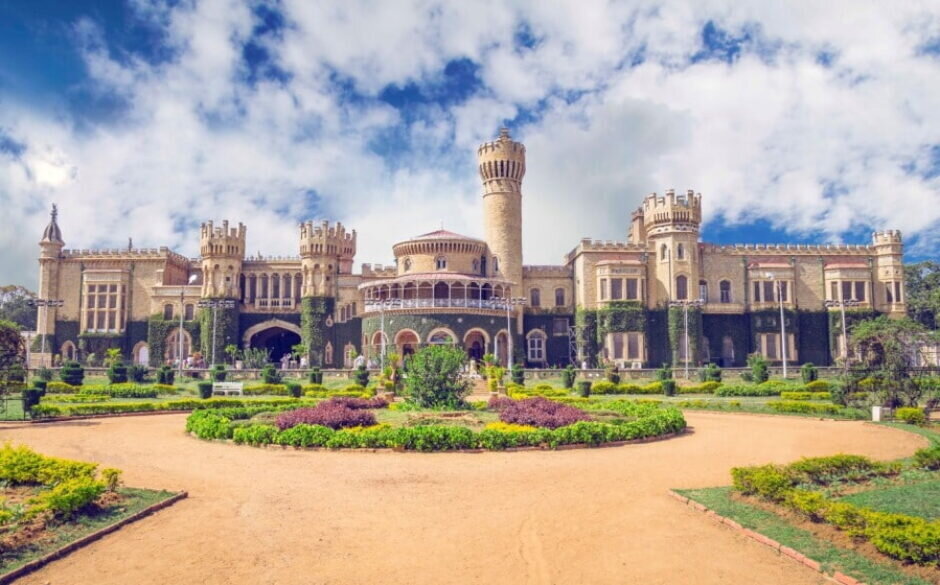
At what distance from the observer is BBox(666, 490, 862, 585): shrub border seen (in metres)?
7.93

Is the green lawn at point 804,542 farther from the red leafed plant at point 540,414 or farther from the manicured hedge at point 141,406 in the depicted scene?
the manicured hedge at point 141,406

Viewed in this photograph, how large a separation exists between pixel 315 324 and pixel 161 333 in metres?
12.5

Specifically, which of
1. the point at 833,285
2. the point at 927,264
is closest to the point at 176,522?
the point at 833,285

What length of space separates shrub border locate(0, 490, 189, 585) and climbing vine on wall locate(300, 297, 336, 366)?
4308 centimetres

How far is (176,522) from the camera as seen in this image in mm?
10430

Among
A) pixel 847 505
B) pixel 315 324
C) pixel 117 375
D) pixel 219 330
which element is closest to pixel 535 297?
pixel 315 324

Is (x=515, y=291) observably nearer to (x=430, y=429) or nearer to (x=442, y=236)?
(x=442, y=236)

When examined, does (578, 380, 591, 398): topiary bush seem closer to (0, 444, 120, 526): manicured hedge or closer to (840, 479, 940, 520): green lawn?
(840, 479, 940, 520): green lawn

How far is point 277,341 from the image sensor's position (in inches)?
2349

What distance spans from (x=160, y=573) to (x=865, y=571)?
8126 millimetres

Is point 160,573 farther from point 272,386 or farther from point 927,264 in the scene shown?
point 927,264

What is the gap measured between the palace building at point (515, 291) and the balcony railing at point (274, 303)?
104 millimetres

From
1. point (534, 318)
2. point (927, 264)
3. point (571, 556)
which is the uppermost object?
point (927, 264)

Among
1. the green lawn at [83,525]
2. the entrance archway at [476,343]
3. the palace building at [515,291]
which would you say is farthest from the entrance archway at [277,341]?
the green lawn at [83,525]
